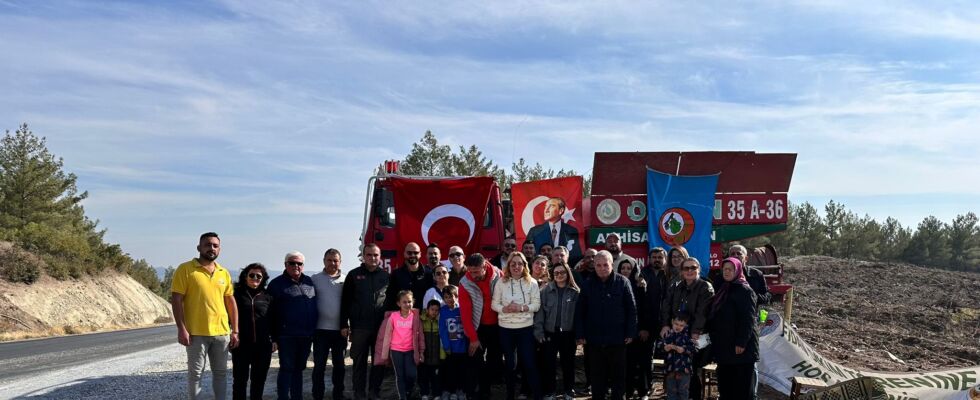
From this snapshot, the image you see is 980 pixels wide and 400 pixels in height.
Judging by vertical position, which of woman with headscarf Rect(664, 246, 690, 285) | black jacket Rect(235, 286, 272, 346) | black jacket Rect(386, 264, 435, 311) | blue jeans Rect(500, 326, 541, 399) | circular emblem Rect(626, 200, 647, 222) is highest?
circular emblem Rect(626, 200, 647, 222)

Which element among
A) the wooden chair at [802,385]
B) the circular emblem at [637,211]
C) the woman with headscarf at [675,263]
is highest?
the circular emblem at [637,211]

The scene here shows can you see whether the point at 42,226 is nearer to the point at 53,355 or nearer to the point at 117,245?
the point at 117,245

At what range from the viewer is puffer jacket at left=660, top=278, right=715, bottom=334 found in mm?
7289

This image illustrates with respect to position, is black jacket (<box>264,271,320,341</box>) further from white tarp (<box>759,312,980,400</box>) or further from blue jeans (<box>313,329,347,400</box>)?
white tarp (<box>759,312,980,400</box>)

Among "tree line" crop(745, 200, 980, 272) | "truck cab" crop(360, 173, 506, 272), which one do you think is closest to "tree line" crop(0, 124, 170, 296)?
"truck cab" crop(360, 173, 506, 272)

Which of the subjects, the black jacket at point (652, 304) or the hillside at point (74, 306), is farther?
the hillside at point (74, 306)

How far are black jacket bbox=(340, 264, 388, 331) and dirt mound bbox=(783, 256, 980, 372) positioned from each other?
739 centimetres

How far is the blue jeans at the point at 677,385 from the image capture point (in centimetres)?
739

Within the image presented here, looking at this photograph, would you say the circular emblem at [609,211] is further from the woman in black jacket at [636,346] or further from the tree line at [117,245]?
the tree line at [117,245]

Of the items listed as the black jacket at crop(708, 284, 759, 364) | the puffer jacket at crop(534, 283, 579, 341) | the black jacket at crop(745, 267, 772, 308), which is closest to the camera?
the black jacket at crop(708, 284, 759, 364)

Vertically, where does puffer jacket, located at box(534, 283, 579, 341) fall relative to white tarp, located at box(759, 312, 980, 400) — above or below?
above

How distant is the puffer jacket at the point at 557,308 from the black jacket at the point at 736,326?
5.25ft

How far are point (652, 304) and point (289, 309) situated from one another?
397 centimetres

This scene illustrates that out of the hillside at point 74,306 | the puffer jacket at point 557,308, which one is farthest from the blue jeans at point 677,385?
the hillside at point 74,306
